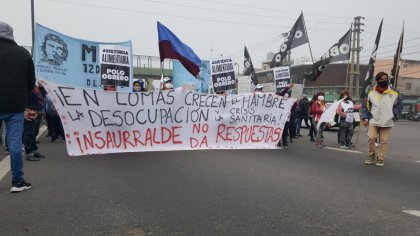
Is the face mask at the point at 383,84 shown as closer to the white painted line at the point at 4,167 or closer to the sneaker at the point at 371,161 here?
the sneaker at the point at 371,161

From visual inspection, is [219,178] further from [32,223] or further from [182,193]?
[32,223]

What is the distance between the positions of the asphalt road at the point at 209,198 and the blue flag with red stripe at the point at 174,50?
3924 millimetres

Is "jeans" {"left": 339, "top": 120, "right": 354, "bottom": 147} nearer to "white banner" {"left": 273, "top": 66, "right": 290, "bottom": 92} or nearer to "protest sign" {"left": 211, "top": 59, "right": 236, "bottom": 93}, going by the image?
"protest sign" {"left": 211, "top": 59, "right": 236, "bottom": 93}

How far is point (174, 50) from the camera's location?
11.2 metres

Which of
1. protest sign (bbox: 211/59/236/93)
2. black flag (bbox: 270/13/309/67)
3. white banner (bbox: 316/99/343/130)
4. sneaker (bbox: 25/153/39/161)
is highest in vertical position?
black flag (bbox: 270/13/309/67)

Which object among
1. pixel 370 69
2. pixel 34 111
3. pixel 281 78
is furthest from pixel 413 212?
→ pixel 370 69

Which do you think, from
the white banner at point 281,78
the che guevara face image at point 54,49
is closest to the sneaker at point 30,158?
the che guevara face image at point 54,49

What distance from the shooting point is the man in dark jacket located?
17.0ft

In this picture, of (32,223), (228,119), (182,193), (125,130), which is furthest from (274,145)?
(32,223)

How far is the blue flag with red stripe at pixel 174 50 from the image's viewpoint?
11.0 metres

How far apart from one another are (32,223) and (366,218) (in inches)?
A: 127

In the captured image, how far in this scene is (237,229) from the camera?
3930 mm

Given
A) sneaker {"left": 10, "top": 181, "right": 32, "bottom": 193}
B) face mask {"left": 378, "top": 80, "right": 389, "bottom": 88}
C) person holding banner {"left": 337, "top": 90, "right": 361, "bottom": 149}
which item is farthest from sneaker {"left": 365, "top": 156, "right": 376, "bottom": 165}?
sneaker {"left": 10, "top": 181, "right": 32, "bottom": 193}

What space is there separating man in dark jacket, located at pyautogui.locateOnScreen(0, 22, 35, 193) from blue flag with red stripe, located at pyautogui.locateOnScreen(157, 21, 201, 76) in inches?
230
